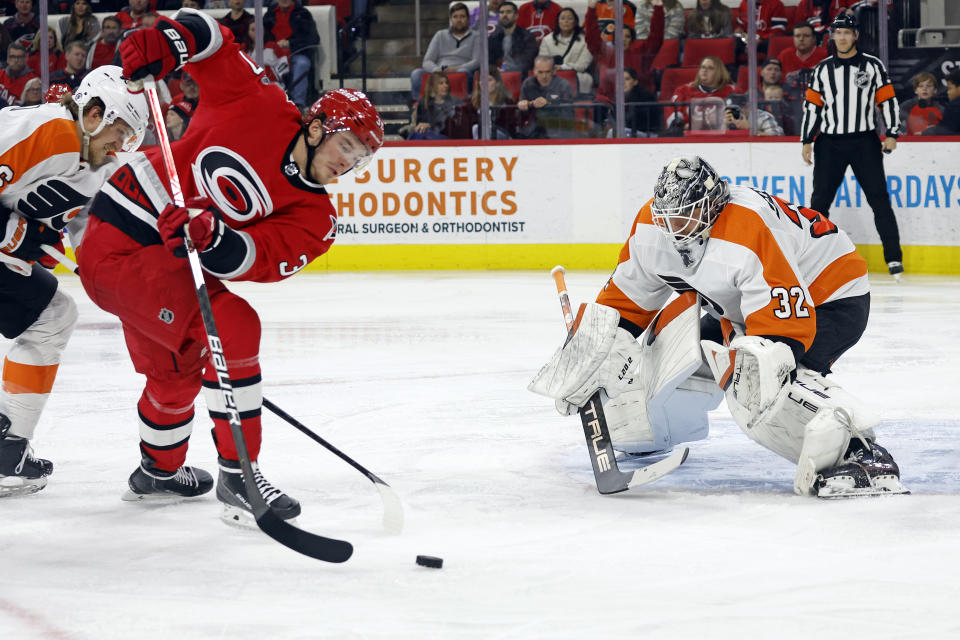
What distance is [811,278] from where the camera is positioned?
3158 millimetres

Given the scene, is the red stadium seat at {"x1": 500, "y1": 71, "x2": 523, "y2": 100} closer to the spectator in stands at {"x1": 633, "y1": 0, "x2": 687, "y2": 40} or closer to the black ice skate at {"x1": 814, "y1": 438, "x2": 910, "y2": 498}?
the spectator in stands at {"x1": 633, "y1": 0, "x2": 687, "y2": 40}

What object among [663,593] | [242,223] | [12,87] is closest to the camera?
[663,593]

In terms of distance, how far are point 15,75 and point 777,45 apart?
5.18 m

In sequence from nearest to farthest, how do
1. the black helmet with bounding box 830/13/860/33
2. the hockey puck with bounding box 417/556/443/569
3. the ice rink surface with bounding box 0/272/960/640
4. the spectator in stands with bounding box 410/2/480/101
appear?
the ice rink surface with bounding box 0/272/960/640, the hockey puck with bounding box 417/556/443/569, the black helmet with bounding box 830/13/860/33, the spectator in stands with bounding box 410/2/480/101

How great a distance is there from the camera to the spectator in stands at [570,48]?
8438 millimetres

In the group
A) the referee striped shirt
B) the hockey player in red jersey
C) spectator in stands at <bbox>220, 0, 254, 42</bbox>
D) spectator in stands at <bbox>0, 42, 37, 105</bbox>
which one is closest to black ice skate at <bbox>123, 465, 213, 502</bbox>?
the hockey player in red jersey

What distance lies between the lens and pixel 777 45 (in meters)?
8.20

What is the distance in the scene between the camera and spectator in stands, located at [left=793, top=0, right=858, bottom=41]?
8.27 metres

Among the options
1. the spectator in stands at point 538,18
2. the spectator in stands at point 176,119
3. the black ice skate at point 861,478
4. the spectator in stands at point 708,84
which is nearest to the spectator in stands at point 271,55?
the spectator in stands at point 176,119

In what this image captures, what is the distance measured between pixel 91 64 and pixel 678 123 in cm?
415

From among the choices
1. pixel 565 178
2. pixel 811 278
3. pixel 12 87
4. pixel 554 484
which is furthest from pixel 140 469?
pixel 12 87

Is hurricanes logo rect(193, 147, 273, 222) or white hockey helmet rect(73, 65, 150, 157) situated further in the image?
white hockey helmet rect(73, 65, 150, 157)

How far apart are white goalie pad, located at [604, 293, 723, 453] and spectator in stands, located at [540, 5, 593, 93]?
5.36m

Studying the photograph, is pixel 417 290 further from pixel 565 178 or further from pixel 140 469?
pixel 140 469
